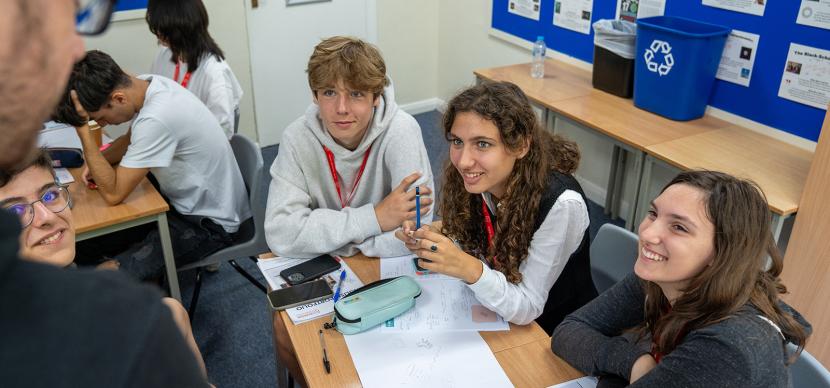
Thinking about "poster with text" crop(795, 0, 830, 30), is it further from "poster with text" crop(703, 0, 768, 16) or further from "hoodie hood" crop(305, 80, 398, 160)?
"hoodie hood" crop(305, 80, 398, 160)

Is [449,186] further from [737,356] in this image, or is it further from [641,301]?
[737,356]

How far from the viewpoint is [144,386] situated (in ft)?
1.39

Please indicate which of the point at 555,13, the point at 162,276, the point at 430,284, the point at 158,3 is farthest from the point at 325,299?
the point at 555,13

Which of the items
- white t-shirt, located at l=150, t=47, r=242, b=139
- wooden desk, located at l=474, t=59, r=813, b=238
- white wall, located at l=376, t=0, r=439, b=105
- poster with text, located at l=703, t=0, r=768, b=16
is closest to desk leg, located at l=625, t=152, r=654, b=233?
wooden desk, located at l=474, t=59, r=813, b=238

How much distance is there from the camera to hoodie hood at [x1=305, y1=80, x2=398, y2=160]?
80.8 inches

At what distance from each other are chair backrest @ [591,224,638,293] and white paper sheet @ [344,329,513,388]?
593mm

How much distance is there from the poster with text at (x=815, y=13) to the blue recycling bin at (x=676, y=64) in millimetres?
333

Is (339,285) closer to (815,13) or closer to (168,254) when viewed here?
(168,254)

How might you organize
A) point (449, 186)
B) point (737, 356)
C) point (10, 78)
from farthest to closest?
point (449, 186), point (737, 356), point (10, 78)

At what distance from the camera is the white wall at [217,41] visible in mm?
3971

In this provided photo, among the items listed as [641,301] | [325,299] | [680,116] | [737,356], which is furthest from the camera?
[680,116]

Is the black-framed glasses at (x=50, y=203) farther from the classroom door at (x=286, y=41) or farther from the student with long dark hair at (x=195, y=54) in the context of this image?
the classroom door at (x=286, y=41)

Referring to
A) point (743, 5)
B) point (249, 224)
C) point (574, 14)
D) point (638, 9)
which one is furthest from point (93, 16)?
point (574, 14)

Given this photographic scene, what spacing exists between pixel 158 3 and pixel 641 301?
108 inches
